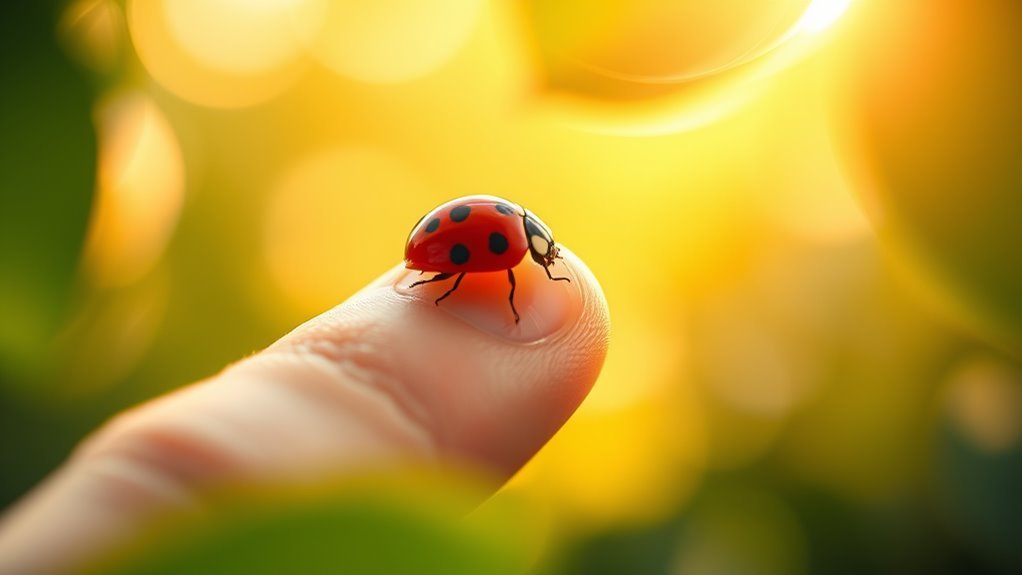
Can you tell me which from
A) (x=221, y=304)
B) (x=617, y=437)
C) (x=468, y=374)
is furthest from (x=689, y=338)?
(x=221, y=304)

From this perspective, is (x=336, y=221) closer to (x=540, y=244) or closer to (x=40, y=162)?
(x=540, y=244)

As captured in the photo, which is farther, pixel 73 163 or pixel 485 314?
pixel 485 314

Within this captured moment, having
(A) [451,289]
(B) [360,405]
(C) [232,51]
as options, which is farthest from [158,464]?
(C) [232,51]

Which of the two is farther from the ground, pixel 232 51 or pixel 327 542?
pixel 232 51

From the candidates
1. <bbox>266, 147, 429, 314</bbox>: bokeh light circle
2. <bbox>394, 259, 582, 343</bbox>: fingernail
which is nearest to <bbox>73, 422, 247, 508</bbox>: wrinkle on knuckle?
<bbox>394, 259, 582, 343</bbox>: fingernail

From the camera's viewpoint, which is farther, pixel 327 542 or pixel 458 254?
pixel 458 254

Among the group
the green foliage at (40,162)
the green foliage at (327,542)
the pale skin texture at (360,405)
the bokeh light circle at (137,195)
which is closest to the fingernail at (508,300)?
the pale skin texture at (360,405)

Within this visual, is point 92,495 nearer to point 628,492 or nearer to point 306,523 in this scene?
point 306,523
